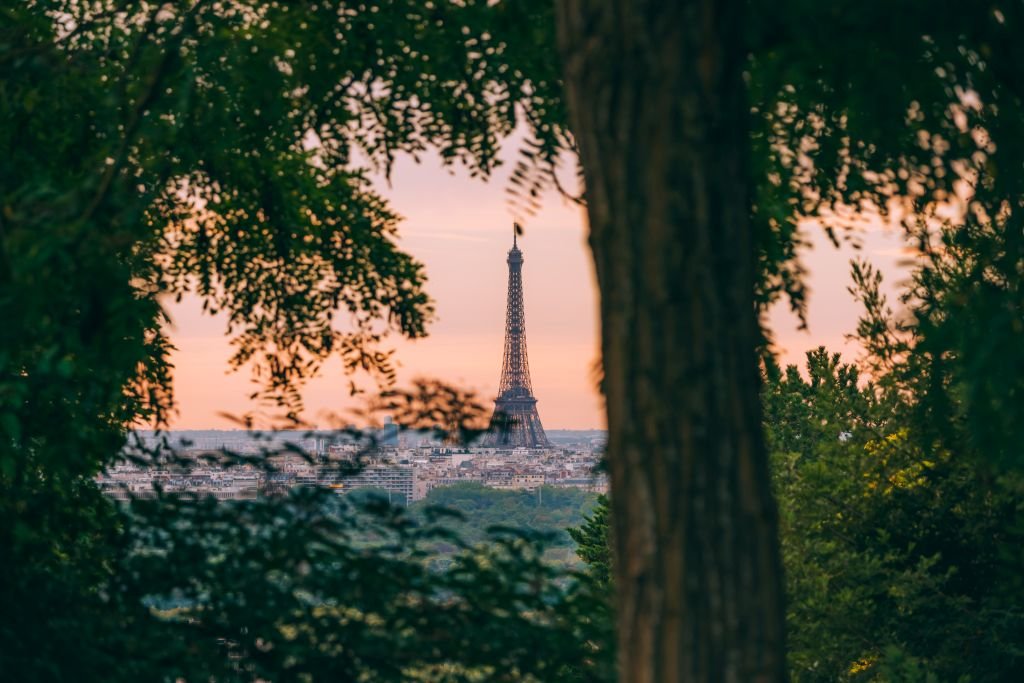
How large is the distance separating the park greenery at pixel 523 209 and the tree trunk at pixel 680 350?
0.01 m

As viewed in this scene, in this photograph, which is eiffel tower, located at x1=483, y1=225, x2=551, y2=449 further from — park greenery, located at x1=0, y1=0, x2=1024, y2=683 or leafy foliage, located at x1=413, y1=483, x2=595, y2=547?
park greenery, located at x1=0, y1=0, x2=1024, y2=683

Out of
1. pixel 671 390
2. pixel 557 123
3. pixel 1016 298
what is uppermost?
pixel 557 123

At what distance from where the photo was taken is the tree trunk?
4.35 meters

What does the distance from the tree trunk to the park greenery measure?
1 cm

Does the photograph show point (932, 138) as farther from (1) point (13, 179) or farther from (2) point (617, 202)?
(1) point (13, 179)

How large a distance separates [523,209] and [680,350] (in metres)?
3.30

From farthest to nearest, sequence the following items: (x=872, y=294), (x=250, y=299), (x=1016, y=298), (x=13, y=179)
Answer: (x=872, y=294) → (x=250, y=299) → (x=13, y=179) → (x=1016, y=298)

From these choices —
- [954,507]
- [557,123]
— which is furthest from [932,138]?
[954,507]

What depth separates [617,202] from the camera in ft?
15.0

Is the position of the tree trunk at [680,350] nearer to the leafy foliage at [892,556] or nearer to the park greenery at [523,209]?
the park greenery at [523,209]

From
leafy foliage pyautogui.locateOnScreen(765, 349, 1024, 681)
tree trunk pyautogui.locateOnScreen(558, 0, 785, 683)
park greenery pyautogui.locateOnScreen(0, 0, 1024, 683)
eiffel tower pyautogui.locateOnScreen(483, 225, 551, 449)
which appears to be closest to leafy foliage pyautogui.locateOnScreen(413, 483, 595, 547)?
eiffel tower pyautogui.locateOnScreen(483, 225, 551, 449)

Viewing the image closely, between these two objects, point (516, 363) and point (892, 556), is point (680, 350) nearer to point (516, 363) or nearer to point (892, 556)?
point (892, 556)

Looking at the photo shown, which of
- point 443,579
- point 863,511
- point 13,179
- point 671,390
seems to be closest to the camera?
point 671,390

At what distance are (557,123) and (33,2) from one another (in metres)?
6.10
